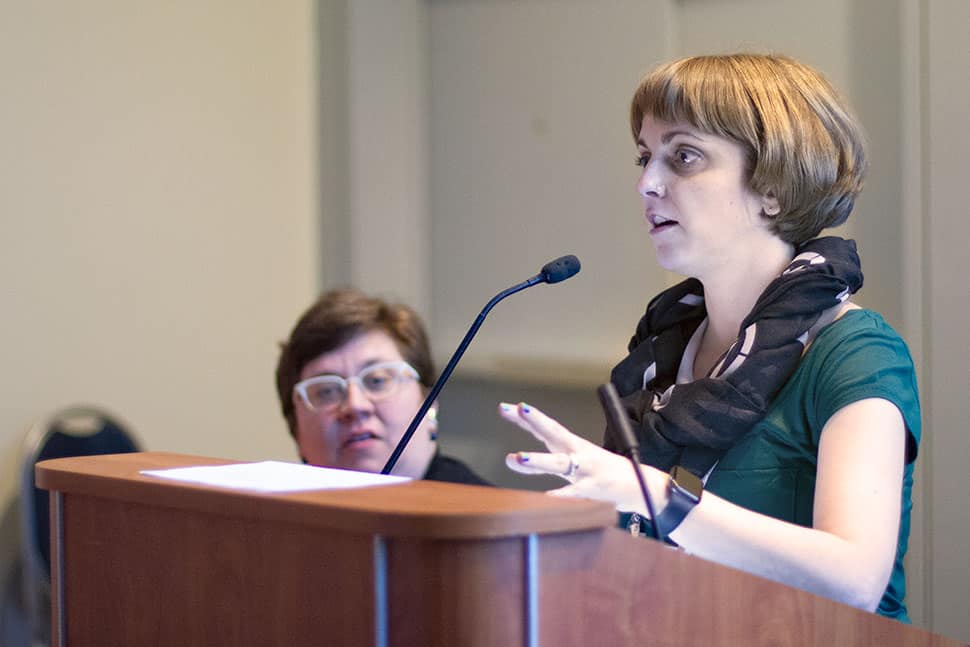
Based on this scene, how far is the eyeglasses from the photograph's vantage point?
2574 mm

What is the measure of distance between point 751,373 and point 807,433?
0.11 metres

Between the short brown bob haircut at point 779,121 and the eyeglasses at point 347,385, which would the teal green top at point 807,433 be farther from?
the eyeglasses at point 347,385

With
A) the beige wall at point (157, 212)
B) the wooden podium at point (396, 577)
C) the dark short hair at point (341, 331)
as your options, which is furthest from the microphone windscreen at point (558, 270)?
the beige wall at point (157, 212)

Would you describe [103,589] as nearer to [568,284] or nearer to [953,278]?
[953,278]

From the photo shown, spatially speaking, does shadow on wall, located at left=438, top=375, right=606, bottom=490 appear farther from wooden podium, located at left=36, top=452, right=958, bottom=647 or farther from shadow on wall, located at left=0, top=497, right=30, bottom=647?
wooden podium, located at left=36, top=452, right=958, bottom=647

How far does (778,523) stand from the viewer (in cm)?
138

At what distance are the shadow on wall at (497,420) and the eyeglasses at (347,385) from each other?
885 millimetres

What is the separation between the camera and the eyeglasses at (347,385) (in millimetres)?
2574

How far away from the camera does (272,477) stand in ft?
4.20

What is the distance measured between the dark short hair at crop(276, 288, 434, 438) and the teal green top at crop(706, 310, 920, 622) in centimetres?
109

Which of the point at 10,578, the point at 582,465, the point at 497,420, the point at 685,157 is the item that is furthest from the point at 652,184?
the point at 10,578

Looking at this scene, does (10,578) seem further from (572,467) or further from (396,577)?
(396,577)

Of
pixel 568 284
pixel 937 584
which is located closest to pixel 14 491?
pixel 568 284

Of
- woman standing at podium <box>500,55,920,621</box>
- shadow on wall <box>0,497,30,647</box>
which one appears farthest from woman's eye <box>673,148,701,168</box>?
shadow on wall <box>0,497,30,647</box>
